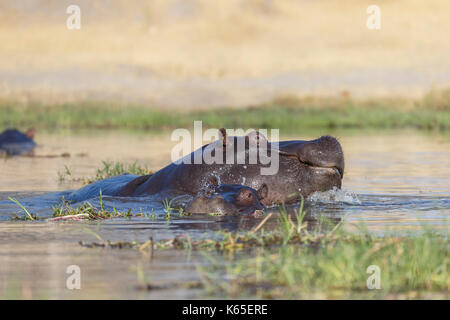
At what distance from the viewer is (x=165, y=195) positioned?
8883 mm

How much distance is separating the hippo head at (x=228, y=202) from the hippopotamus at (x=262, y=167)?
328 mm

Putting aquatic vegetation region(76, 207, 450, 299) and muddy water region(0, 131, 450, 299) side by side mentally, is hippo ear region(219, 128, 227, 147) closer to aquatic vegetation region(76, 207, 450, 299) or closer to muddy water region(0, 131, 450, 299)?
muddy water region(0, 131, 450, 299)

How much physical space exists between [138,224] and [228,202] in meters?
0.93

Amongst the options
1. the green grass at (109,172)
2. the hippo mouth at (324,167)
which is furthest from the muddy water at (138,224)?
the hippo mouth at (324,167)

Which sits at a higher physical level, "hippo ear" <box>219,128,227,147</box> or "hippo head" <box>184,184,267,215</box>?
"hippo ear" <box>219,128,227,147</box>

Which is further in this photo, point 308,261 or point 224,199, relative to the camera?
point 224,199

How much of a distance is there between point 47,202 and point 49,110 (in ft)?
98.2

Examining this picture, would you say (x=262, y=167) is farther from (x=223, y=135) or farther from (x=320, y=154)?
(x=320, y=154)

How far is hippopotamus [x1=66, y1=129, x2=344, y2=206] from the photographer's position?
819cm

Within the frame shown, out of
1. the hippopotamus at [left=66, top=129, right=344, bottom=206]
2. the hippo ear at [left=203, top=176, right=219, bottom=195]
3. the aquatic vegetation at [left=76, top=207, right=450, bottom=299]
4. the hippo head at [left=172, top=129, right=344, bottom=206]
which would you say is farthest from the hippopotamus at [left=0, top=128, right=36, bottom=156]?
the aquatic vegetation at [left=76, top=207, right=450, bottom=299]

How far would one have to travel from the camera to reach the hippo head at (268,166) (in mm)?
8281

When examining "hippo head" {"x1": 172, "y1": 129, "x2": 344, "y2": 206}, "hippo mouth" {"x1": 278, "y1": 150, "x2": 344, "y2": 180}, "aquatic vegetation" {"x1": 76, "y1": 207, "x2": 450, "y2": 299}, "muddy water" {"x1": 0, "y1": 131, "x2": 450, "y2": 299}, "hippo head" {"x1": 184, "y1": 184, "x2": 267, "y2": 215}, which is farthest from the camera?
"hippo head" {"x1": 172, "y1": 129, "x2": 344, "y2": 206}

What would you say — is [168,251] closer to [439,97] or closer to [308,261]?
[308,261]
